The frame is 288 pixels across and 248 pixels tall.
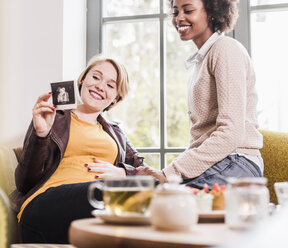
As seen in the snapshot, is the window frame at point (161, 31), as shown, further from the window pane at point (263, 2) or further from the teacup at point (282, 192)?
the teacup at point (282, 192)

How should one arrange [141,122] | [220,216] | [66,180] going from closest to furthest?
1. [220,216]
2. [66,180]
3. [141,122]

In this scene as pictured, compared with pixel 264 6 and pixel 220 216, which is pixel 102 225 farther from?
pixel 264 6

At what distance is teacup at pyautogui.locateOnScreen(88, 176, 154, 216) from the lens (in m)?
0.94

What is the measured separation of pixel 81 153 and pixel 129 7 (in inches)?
54.7

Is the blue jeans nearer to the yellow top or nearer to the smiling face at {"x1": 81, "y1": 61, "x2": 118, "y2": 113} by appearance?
the yellow top

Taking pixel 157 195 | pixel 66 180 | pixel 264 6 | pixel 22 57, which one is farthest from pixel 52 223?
pixel 264 6

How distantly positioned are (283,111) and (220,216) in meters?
1.87

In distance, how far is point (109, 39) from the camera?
304cm

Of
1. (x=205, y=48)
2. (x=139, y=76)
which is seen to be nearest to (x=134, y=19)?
(x=139, y=76)

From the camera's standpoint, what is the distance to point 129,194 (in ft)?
3.07

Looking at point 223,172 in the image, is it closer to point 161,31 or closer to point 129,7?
point 161,31

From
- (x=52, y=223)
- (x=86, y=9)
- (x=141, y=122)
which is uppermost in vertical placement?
(x=86, y=9)

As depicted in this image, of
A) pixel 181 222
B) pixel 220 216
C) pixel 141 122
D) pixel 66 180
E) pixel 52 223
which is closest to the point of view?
pixel 181 222

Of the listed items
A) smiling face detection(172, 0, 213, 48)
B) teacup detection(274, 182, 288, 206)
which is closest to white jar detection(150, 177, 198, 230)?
teacup detection(274, 182, 288, 206)
